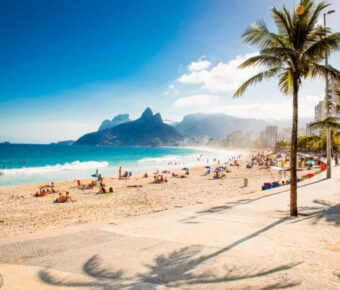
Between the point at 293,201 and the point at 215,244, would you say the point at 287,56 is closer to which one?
the point at 293,201

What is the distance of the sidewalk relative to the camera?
3305 millimetres

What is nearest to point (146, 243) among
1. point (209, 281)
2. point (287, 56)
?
point (209, 281)

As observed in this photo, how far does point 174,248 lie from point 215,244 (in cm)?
98

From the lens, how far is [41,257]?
4.54 m

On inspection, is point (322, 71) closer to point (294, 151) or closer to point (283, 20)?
point (283, 20)

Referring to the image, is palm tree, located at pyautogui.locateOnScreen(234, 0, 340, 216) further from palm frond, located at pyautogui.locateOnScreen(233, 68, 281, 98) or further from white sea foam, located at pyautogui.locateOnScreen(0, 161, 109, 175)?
white sea foam, located at pyautogui.locateOnScreen(0, 161, 109, 175)

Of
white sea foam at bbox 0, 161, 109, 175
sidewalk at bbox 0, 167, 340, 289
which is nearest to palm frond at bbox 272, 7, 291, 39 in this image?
sidewalk at bbox 0, 167, 340, 289

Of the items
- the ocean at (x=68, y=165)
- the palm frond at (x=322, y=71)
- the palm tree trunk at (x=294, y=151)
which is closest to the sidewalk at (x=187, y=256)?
the palm tree trunk at (x=294, y=151)

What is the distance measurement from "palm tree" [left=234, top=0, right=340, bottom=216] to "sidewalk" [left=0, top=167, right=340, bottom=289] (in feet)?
7.40

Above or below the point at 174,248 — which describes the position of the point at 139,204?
below

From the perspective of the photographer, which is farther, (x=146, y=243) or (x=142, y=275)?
(x=146, y=243)

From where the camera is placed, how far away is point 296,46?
255 inches

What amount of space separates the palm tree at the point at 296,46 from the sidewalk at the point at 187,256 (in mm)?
2256

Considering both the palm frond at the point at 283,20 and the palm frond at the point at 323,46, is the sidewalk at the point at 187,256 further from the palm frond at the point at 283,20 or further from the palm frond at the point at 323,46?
the palm frond at the point at 283,20
